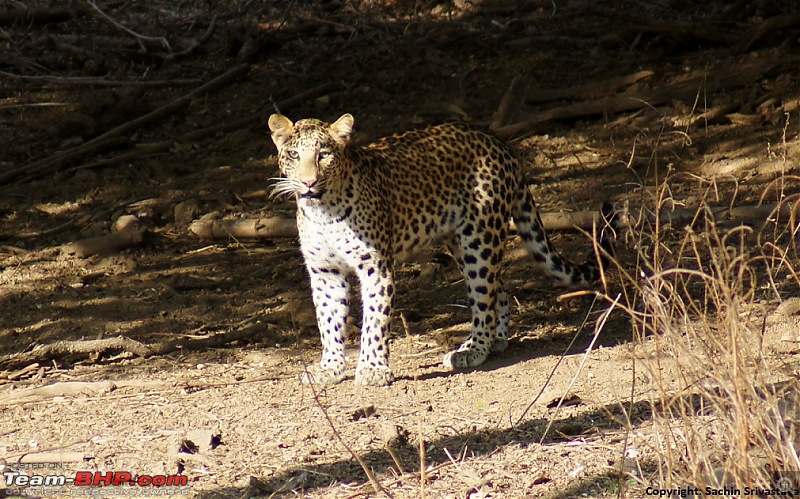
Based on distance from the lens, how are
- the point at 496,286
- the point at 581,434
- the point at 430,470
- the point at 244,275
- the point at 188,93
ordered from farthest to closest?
the point at 188,93
the point at 244,275
the point at 496,286
the point at 581,434
the point at 430,470

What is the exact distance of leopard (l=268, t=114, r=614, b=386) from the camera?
6.68m

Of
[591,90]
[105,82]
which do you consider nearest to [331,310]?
[591,90]

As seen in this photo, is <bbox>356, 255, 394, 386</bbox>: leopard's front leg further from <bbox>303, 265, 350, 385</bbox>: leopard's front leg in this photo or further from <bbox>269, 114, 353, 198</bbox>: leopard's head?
<bbox>269, 114, 353, 198</bbox>: leopard's head

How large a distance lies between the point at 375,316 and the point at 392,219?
2.16 ft

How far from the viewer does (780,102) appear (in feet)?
35.9

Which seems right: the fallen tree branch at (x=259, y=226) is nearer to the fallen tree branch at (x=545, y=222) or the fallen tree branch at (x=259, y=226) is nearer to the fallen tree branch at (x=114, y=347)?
the fallen tree branch at (x=545, y=222)

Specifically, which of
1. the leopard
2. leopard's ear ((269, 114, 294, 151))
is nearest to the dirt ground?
the leopard

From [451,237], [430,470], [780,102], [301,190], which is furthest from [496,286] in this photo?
[780,102]

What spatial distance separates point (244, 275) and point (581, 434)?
178 inches

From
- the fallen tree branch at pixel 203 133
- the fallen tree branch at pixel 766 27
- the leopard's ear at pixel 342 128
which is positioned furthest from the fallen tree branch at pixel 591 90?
the leopard's ear at pixel 342 128

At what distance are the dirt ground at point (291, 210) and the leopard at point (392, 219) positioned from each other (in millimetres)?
338

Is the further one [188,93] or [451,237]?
[188,93]

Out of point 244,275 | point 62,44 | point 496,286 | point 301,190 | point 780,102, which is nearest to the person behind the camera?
point 301,190

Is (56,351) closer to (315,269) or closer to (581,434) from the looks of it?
(315,269)
